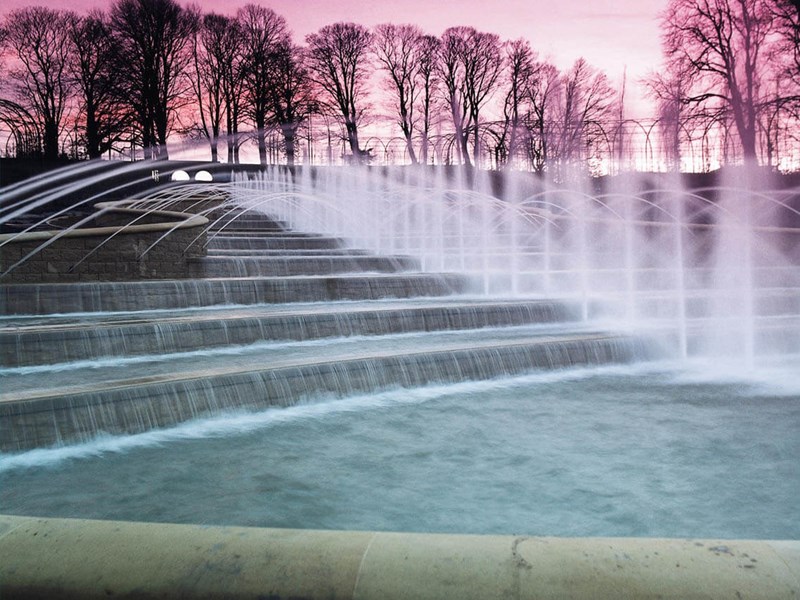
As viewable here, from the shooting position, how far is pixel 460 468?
5.78m

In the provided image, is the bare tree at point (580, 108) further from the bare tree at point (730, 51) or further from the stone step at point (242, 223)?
the stone step at point (242, 223)

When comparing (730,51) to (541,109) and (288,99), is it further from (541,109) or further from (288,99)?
(288,99)

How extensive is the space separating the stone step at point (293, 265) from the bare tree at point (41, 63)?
3014 centimetres

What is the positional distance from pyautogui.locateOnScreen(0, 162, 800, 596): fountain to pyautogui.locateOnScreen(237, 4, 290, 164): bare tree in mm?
33822

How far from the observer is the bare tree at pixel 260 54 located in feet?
160

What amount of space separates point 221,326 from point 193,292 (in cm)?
293

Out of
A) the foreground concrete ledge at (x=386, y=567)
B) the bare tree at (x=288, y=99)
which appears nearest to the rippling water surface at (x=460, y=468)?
the foreground concrete ledge at (x=386, y=567)

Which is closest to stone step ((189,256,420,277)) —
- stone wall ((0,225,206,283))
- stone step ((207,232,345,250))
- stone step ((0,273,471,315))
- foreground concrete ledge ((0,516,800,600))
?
stone wall ((0,225,206,283))

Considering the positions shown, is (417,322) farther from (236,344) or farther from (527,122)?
(527,122)

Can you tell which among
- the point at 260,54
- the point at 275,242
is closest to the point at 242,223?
the point at 275,242

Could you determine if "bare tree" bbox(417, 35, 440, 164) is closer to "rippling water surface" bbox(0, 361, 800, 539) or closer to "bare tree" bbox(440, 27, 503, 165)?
"bare tree" bbox(440, 27, 503, 165)

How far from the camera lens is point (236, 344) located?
9.92 metres

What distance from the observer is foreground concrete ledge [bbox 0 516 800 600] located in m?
2.42

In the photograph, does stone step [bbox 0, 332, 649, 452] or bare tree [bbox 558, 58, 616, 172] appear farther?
bare tree [bbox 558, 58, 616, 172]
